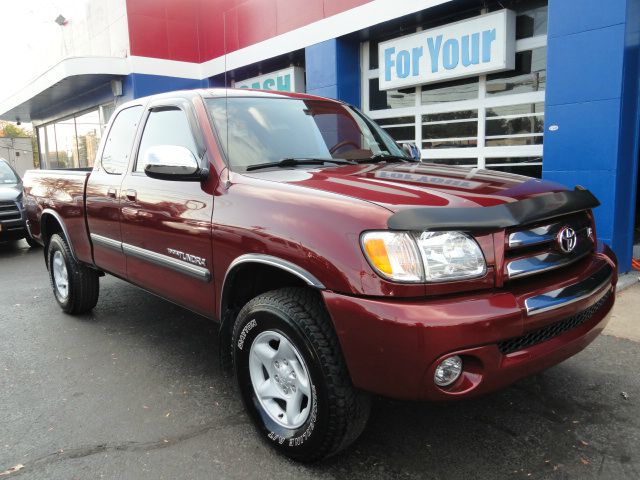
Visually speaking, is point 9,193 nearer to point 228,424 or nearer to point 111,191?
point 111,191

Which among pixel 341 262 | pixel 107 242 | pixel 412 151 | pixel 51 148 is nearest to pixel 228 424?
pixel 341 262

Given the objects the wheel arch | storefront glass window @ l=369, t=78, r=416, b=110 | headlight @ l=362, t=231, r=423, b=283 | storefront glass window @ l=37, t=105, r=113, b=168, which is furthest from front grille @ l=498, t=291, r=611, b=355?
storefront glass window @ l=37, t=105, r=113, b=168

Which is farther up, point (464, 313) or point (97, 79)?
point (97, 79)

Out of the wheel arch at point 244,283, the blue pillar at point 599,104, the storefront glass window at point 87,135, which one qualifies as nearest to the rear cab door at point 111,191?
the wheel arch at point 244,283

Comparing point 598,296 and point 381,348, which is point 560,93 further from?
point 381,348

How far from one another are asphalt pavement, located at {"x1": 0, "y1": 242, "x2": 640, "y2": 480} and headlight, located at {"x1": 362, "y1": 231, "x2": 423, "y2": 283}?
1013 millimetres

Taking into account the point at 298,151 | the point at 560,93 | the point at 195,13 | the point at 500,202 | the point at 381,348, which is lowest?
the point at 381,348

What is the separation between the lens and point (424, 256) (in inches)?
85.1

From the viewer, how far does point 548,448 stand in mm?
2676

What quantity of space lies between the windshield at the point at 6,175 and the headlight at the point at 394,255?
9589 mm

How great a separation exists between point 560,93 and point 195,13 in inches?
440

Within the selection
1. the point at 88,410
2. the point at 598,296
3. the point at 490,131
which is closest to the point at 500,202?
the point at 598,296

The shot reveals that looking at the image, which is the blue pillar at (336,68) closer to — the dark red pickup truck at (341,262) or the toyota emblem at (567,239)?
the dark red pickup truck at (341,262)

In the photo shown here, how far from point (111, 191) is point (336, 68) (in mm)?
6786
